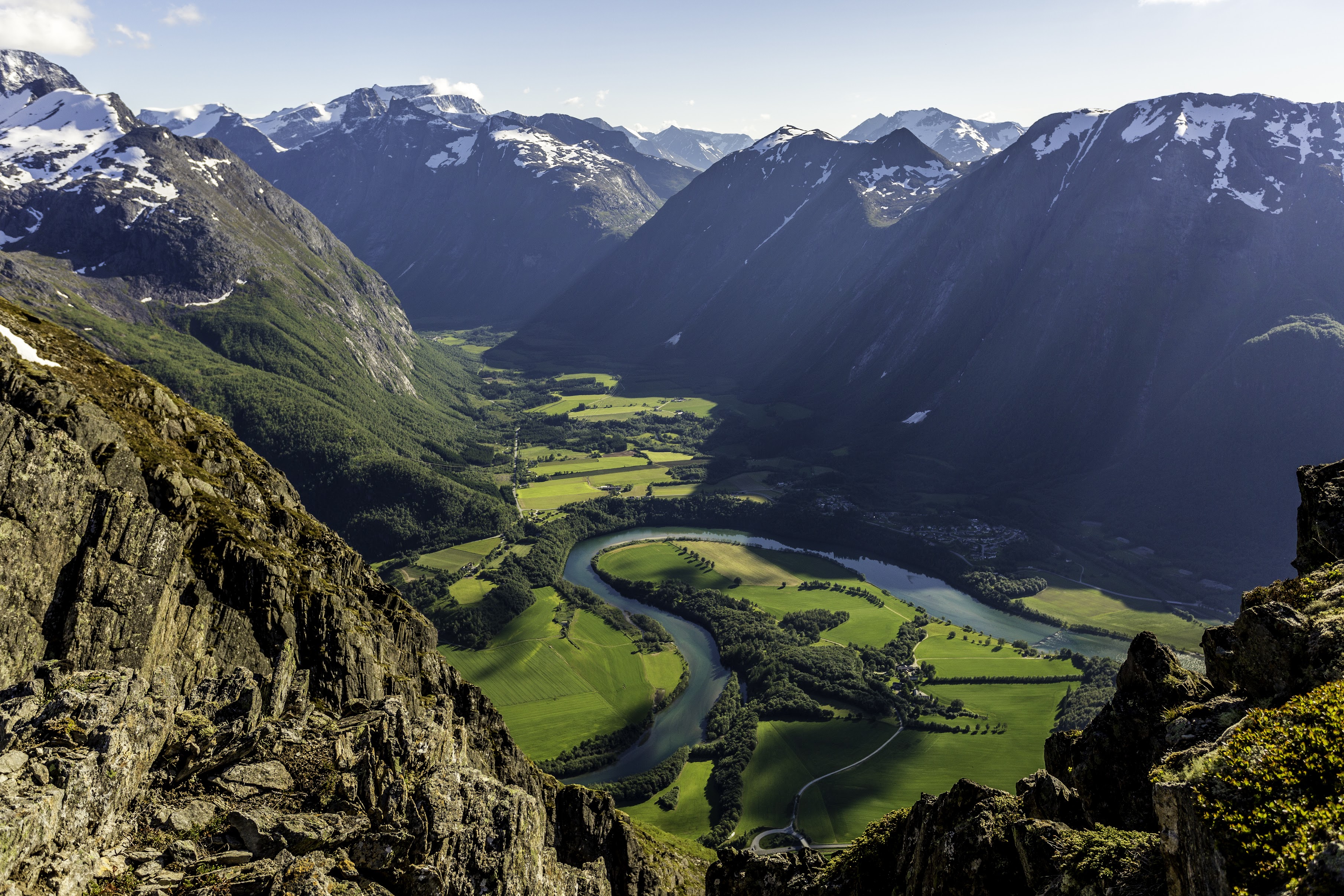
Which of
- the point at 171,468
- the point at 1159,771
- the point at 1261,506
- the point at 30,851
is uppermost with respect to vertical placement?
the point at 1261,506

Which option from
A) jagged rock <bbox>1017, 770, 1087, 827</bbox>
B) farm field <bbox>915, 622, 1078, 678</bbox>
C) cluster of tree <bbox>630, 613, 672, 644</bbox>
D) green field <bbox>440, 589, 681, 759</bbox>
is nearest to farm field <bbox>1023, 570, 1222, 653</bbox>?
farm field <bbox>915, 622, 1078, 678</bbox>

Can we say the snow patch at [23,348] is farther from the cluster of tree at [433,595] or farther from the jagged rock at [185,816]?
the cluster of tree at [433,595]

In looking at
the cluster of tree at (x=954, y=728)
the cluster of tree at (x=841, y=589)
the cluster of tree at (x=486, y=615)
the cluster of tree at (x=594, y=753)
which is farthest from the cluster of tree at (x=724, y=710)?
the cluster of tree at (x=486, y=615)

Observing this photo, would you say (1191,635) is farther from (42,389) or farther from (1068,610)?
(42,389)

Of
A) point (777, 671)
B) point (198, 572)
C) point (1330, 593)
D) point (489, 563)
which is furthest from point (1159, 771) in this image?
point (489, 563)

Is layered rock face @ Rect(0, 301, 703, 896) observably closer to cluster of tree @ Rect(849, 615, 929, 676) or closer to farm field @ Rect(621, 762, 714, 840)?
farm field @ Rect(621, 762, 714, 840)

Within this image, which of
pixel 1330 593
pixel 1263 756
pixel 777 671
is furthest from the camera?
pixel 777 671
